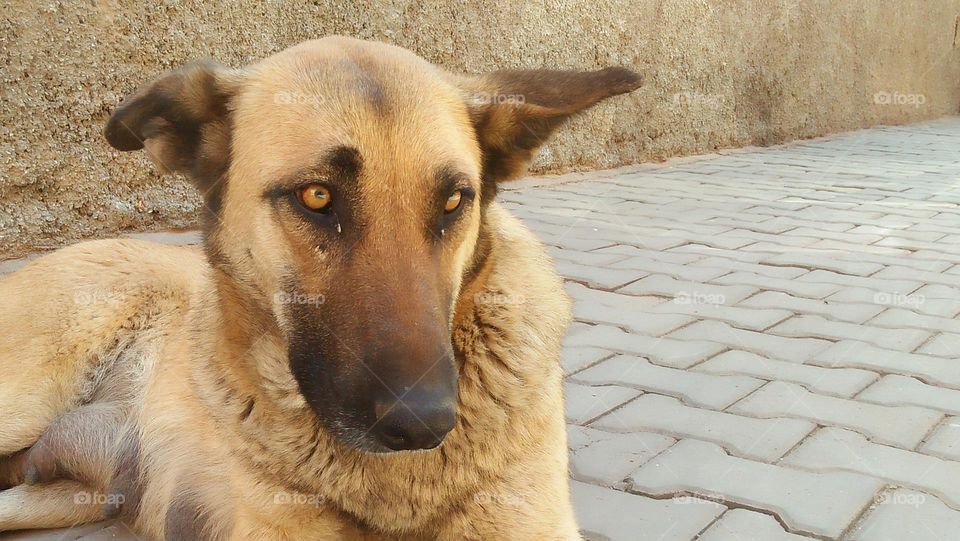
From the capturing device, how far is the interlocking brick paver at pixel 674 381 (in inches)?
133

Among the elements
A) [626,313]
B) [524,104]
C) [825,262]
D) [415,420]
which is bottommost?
[825,262]

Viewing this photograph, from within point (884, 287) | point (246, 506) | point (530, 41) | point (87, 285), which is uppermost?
point (530, 41)

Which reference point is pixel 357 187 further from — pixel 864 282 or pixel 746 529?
pixel 864 282

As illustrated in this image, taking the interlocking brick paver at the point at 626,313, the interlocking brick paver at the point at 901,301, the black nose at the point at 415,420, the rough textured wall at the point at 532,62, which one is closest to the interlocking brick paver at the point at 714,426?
the interlocking brick paver at the point at 626,313

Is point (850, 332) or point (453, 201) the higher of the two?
point (453, 201)

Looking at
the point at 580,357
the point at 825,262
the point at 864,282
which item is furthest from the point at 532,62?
the point at 580,357

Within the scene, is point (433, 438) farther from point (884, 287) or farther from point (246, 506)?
point (884, 287)

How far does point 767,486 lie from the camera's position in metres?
2.69

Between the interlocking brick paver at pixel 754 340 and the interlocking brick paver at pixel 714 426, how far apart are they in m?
0.71

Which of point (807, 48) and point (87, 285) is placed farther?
point (807, 48)

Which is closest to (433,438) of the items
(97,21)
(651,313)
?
(651,313)

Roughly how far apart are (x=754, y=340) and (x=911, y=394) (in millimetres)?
761

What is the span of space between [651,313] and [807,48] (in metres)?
8.78

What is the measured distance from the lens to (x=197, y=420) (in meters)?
2.63
